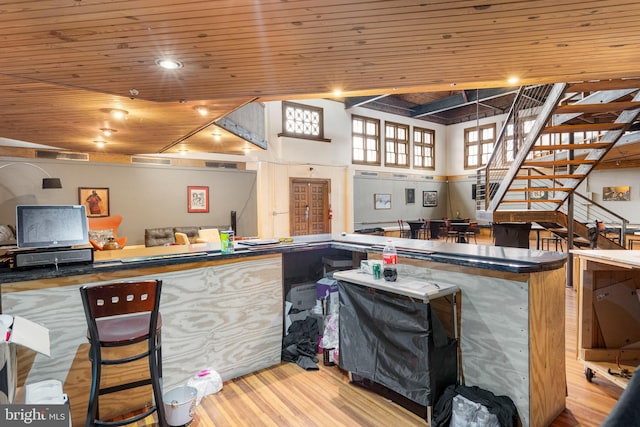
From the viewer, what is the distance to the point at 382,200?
12578 millimetres

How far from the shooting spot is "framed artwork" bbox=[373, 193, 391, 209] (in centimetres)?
1238

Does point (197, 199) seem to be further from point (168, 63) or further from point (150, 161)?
point (168, 63)

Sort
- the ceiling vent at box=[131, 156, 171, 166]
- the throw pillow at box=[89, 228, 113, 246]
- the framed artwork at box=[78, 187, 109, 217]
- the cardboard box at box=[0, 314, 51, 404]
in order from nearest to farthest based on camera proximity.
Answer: the cardboard box at box=[0, 314, 51, 404] < the throw pillow at box=[89, 228, 113, 246] < the framed artwork at box=[78, 187, 109, 217] < the ceiling vent at box=[131, 156, 171, 166]

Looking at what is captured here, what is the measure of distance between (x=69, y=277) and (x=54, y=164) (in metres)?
6.46

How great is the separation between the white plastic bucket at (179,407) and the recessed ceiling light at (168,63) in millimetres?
2456

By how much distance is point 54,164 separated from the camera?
705cm

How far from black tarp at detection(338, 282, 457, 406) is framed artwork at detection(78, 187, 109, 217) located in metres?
7.14

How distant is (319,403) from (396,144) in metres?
11.8

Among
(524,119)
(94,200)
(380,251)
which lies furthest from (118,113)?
(524,119)

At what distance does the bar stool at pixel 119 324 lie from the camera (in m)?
1.71

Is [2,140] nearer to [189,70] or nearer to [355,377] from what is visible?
[189,70]

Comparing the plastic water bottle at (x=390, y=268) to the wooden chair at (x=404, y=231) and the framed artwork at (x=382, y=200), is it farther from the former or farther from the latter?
the wooden chair at (x=404, y=231)

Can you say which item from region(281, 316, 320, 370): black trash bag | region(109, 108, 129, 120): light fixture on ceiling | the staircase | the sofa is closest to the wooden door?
the sofa

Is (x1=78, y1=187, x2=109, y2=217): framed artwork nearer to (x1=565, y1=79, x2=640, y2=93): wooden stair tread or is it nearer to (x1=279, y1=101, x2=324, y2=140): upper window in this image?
(x1=279, y1=101, x2=324, y2=140): upper window
